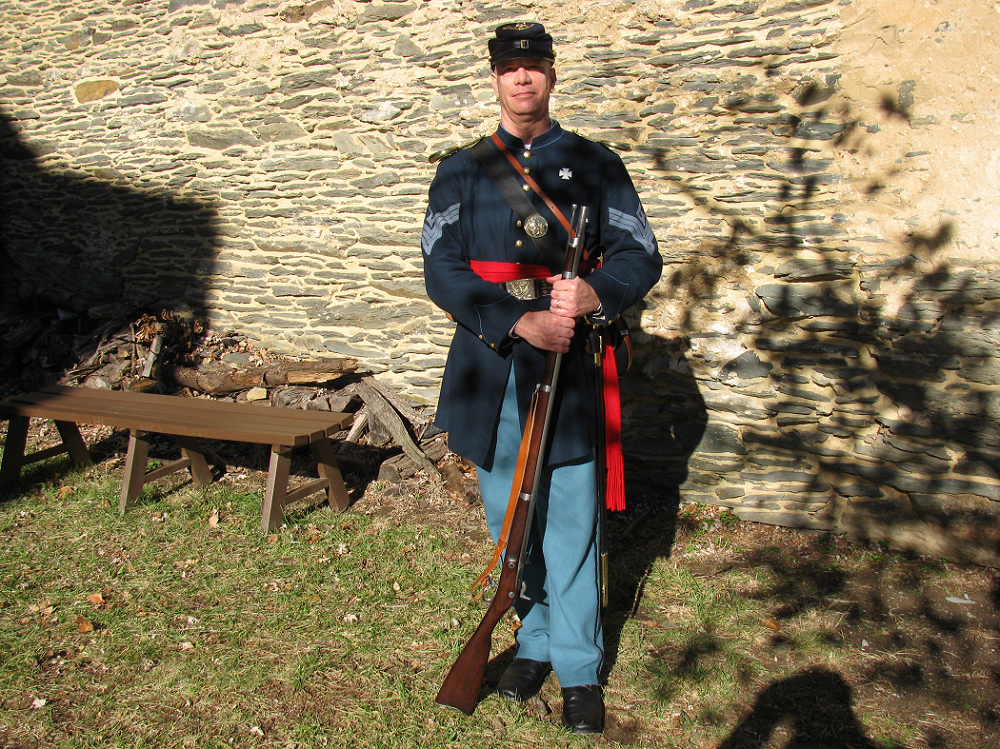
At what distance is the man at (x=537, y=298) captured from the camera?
228cm

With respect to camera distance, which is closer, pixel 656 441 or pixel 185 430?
pixel 185 430

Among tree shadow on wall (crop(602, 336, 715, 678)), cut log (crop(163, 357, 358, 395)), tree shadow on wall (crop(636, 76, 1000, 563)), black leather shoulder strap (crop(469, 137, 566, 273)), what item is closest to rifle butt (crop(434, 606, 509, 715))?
black leather shoulder strap (crop(469, 137, 566, 273))

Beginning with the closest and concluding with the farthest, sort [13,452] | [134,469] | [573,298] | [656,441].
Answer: [573,298]
[656,441]
[134,469]
[13,452]

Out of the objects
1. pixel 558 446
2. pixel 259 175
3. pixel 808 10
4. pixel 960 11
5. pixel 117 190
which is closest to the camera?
pixel 558 446

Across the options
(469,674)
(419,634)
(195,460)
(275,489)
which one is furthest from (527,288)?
(195,460)

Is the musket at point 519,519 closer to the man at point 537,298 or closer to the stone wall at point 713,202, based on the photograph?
the man at point 537,298

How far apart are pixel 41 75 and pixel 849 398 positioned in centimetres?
661

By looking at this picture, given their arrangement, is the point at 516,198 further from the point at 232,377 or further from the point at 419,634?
the point at 232,377

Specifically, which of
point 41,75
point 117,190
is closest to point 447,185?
point 117,190

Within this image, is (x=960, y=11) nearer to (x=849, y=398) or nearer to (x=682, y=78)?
(x=682, y=78)

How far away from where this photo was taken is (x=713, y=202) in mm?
3678

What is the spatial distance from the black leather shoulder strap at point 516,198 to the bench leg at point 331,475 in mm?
2061

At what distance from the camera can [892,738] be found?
93.6 inches

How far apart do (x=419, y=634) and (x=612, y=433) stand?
3.98 feet
